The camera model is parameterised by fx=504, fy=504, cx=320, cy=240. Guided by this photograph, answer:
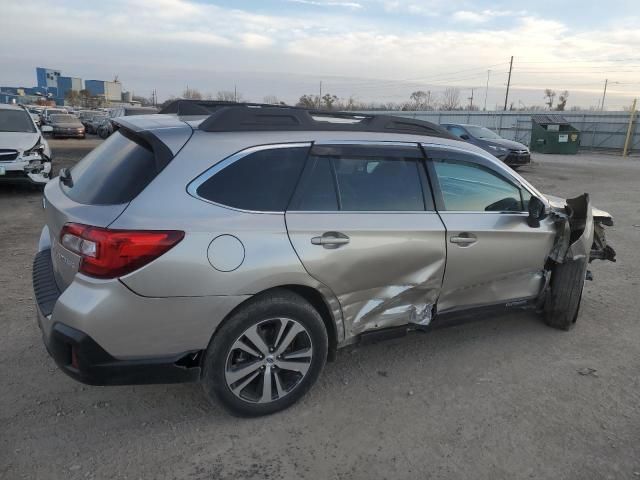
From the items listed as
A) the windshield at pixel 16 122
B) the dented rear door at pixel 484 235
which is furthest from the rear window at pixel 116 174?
the windshield at pixel 16 122

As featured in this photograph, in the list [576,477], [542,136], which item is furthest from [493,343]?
[542,136]

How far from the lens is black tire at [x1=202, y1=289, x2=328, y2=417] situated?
2.71 m

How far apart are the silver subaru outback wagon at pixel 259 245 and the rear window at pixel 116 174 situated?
10 millimetres

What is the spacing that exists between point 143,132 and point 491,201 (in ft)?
8.09

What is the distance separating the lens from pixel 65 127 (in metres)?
25.4

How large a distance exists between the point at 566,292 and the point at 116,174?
11.7 feet

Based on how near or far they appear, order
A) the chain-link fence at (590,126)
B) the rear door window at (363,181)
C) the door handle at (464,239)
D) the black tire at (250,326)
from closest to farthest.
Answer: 1. the black tire at (250,326)
2. the rear door window at (363,181)
3. the door handle at (464,239)
4. the chain-link fence at (590,126)

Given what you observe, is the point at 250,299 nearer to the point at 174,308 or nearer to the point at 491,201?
the point at 174,308

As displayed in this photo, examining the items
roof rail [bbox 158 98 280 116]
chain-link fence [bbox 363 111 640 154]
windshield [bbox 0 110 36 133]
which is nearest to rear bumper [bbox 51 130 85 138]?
windshield [bbox 0 110 36 133]

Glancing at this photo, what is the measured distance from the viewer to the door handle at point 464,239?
341 centimetres

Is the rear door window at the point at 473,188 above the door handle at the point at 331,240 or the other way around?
above

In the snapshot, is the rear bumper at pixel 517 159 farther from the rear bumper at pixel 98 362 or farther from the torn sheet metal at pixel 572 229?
the rear bumper at pixel 98 362

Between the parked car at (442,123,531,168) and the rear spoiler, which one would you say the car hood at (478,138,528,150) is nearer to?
the parked car at (442,123,531,168)

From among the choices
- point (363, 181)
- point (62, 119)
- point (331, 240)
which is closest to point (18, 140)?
point (363, 181)
